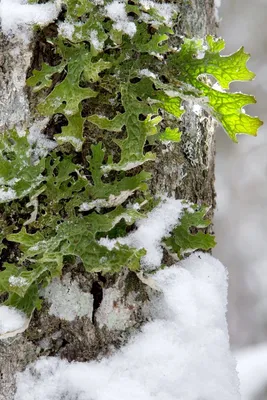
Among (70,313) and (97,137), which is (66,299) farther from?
(97,137)

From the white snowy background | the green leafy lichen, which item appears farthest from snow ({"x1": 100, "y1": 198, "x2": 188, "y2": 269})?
the white snowy background

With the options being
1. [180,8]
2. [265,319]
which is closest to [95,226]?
[180,8]

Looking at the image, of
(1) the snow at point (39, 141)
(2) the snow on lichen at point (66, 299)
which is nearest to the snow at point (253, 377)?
(2) the snow on lichen at point (66, 299)

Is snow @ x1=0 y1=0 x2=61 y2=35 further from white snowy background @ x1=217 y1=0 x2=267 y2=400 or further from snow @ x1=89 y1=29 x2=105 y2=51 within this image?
white snowy background @ x1=217 y1=0 x2=267 y2=400

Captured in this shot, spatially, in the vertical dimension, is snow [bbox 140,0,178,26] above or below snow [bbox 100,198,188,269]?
above

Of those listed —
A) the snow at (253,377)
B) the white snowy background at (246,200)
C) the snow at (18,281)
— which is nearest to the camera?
the snow at (18,281)

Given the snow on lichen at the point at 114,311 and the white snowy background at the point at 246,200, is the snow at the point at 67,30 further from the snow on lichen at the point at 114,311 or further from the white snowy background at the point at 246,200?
the white snowy background at the point at 246,200

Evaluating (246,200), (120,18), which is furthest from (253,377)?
(120,18)
